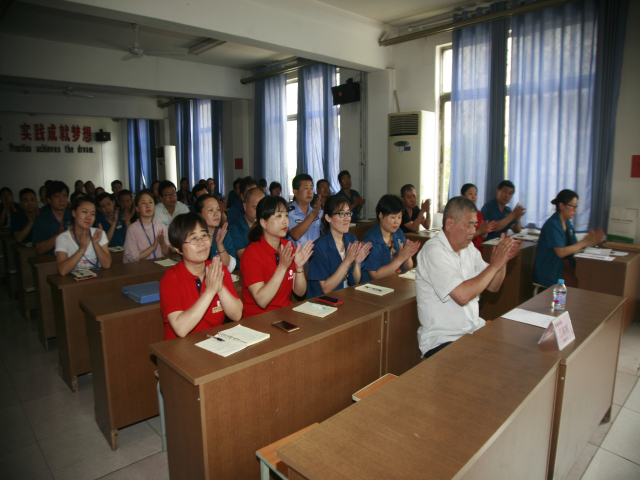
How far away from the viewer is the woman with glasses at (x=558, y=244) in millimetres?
3687

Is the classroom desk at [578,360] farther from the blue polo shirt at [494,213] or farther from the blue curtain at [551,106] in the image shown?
the blue curtain at [551,106]

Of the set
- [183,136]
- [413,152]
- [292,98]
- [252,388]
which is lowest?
[252,388]

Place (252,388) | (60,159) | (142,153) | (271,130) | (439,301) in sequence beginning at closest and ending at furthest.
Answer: (252,388)
(439,301)
(271,130)
(60,159)
(142,153)

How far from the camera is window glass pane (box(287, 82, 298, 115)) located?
8.06 m

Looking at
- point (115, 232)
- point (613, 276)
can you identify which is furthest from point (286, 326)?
point (115, 232)

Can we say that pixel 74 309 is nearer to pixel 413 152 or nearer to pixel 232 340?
pixel 232 340

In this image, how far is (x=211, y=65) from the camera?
801cm

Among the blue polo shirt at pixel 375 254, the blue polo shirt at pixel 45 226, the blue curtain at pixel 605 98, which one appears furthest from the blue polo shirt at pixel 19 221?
the blue curtain at pixel 605 98

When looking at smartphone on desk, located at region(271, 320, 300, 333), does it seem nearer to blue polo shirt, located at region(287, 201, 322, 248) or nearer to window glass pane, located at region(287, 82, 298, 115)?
blue polo shirt, located at region(287, 201, 322, 248)

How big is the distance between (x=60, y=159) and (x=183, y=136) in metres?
4.21

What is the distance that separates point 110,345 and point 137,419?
539 millimetres

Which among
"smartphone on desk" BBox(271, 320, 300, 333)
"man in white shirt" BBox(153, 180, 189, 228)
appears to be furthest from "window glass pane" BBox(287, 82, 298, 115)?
"smartphone on desk" BBox(271, 320, 300, 333)

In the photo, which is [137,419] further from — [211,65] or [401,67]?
[211,65]

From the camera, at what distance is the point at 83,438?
8.14ft
